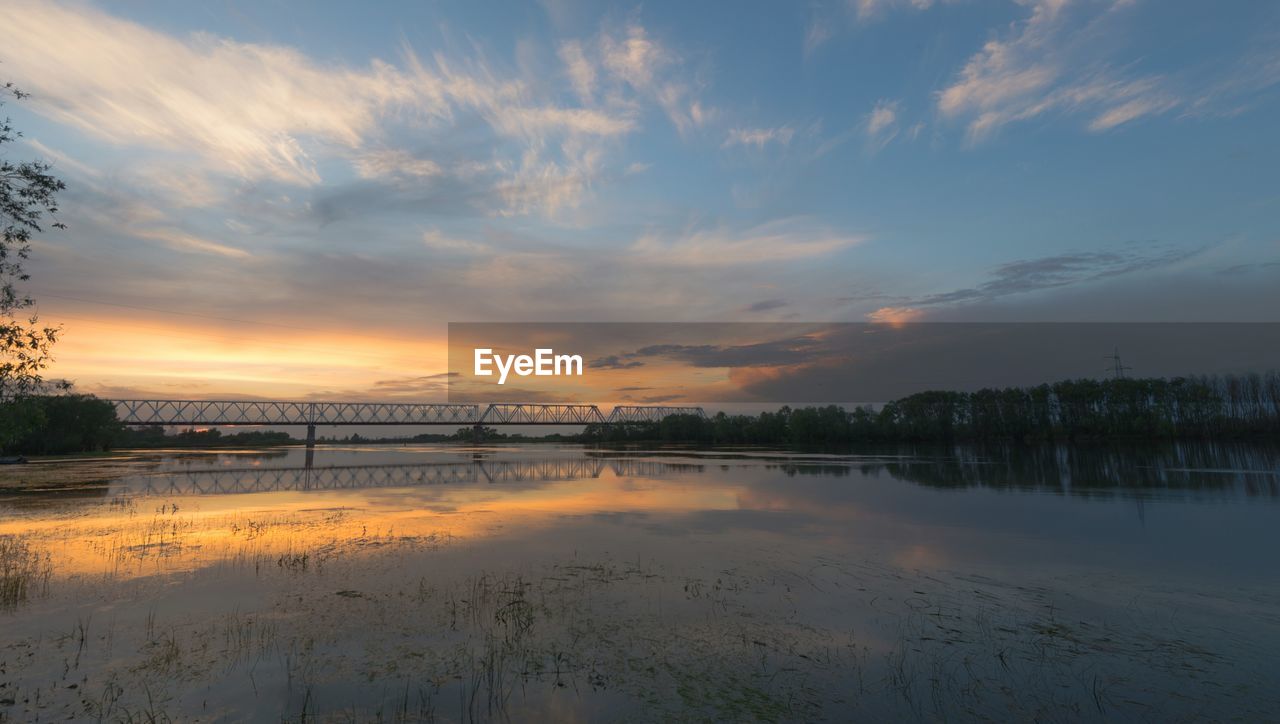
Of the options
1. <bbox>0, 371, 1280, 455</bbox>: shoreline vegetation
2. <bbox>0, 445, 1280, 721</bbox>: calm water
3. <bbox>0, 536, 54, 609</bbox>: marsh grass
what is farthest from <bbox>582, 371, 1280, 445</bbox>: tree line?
<bbox>0, 536, 54, 609</bbox>: marsh grass

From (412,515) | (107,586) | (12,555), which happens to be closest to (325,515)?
(412,515)

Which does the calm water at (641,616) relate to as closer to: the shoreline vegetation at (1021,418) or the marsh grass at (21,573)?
the marsh grass at (21,573)

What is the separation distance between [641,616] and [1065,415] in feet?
556

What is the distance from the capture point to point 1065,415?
142750 millimetres

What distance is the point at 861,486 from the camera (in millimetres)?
41844

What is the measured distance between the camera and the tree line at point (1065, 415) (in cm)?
12950

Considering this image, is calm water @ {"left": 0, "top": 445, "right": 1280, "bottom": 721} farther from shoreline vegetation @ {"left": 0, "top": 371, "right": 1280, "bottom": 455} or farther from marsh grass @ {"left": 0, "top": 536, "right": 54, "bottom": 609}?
shoreline vegetation @ {"left": 0, "top": 371, "right": 1280, "bottom": 455}

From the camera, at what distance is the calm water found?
8352 mm

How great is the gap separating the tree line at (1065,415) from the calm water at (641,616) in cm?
13657

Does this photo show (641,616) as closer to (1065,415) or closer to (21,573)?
(21,573)

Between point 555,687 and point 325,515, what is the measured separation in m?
23.5

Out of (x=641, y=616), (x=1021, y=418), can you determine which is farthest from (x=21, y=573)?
(x=1021, y=418)

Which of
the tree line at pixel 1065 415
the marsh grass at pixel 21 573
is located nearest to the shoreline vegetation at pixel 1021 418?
the tree line at pixel 1065 415

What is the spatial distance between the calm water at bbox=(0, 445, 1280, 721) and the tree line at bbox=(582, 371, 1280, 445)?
13657 cm
